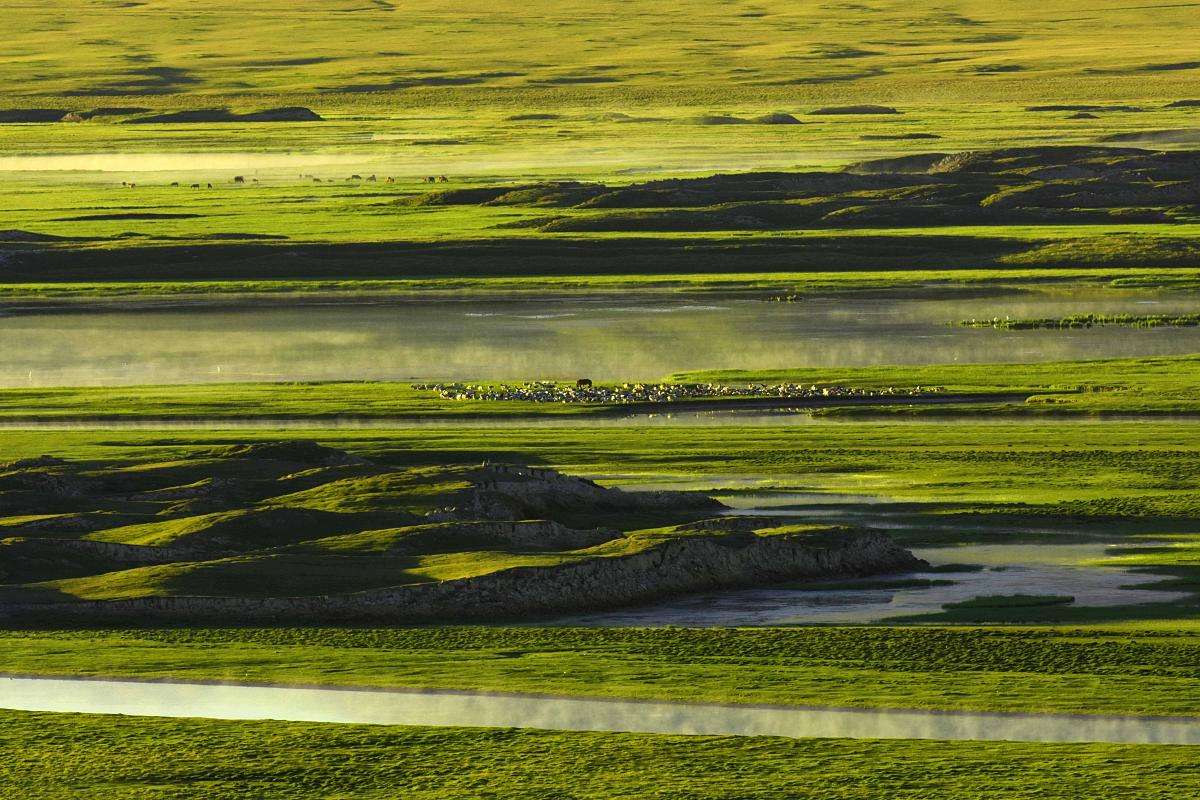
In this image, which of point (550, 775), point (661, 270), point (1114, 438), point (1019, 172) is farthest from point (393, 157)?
point (550, 775)

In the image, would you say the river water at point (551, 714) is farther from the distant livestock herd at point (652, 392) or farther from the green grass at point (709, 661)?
the distant livestock herd at point (652, 392)

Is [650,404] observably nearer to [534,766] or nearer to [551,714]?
[551,714]

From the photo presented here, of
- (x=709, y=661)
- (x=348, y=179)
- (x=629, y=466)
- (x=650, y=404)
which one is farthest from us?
(x=348, y=179)

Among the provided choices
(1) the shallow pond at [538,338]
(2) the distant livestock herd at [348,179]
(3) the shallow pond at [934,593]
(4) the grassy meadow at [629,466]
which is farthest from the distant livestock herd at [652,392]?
(2) the distant livestock herd at [348,179]

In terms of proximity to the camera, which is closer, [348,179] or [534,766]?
[534,766]

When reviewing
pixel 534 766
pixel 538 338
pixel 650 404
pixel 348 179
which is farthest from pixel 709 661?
pixel 348 179

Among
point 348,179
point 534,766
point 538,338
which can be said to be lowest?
point 348,179
